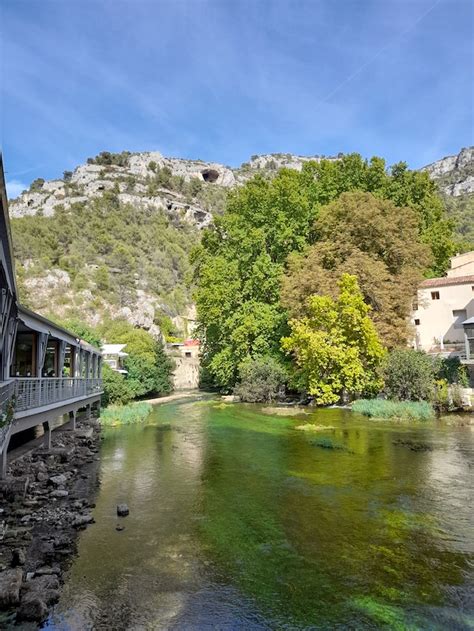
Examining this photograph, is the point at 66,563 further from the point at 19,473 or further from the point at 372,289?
the point at 372,289

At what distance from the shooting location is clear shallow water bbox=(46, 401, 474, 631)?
604cm

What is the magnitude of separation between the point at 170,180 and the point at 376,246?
3287 inches

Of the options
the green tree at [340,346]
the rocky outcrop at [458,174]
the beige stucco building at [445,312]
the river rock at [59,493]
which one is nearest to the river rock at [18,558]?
the river rock at [59,493]

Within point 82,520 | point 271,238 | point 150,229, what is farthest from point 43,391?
point 150,229

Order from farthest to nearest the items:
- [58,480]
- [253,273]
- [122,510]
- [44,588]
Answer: [253,273] → [58,480] → [122,510] → [44,588]

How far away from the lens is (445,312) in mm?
31000

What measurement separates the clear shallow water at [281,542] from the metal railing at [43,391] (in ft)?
9.49

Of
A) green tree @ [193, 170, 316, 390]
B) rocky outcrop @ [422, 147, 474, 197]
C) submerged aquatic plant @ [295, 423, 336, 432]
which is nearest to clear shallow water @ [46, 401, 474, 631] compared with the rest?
submerged aquatic plant @ [295, 423, 336, 432]

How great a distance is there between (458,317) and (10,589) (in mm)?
31155

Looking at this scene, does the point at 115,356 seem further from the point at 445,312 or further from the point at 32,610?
the point at 32,610

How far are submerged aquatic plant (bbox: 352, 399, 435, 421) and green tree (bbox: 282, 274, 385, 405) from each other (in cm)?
220

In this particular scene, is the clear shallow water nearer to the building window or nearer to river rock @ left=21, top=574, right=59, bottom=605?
river rock @ left=21, top=574, right=59, bottom=605

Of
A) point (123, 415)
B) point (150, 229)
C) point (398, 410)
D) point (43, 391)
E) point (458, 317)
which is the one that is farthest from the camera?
point (150, 229)

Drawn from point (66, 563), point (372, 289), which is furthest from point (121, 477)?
point (372, 289)
